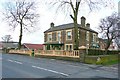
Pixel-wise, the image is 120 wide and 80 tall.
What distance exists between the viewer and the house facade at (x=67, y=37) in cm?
5034

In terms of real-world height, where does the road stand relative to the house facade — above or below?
below

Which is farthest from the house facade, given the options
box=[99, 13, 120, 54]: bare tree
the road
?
the road

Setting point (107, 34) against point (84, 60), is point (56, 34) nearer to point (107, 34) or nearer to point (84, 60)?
Answer: point (107, 34)

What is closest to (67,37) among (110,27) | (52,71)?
(110,27)

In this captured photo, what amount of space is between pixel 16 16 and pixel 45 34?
9754 millimetres

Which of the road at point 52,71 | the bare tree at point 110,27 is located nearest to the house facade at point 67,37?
the bare tree at point 110,27

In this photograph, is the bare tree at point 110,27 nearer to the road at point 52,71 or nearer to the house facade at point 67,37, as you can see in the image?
the house facade at point 67,37

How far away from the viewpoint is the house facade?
50.3m

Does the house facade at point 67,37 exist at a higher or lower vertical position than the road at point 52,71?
higher

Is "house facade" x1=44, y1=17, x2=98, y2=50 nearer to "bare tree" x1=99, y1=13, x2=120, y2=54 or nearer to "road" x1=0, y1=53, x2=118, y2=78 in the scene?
"bare tree" x1=99, y1=13, x2=120, y2=54

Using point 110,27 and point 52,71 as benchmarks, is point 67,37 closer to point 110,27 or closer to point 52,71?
point 110,27

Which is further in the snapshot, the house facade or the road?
the house facade

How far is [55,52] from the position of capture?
30609 mm

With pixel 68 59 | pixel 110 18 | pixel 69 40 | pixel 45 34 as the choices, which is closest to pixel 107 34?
pixel 110 18
